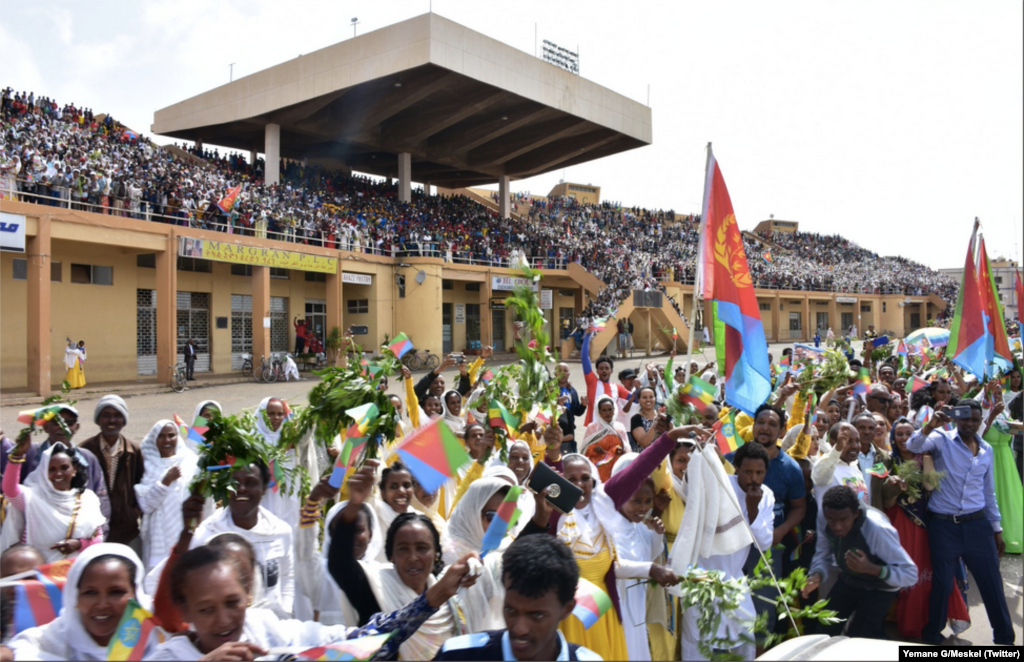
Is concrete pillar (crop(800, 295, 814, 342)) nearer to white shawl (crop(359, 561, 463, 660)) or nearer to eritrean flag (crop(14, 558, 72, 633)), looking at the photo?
white shawl (crop(359, 561, 463, 660))

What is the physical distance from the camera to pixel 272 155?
26.2m

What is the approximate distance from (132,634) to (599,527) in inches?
73.7

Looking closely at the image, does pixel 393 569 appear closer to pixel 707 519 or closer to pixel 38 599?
pixel 38 599

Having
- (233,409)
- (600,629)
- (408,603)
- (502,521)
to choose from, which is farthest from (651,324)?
(408,603)

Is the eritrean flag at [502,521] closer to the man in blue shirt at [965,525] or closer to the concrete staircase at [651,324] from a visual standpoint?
the man in blue shirt at [965,525]

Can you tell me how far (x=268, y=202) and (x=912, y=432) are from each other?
70.3 ft

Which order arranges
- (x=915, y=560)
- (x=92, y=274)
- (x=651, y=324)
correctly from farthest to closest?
(x=651, y=324) < (x=92, y=274) < (x=915, y=560)

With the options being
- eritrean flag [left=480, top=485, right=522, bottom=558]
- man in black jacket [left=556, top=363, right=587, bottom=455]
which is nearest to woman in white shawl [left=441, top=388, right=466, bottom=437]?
man in black jacket [left=556, top=363, right=587, bottom=455]

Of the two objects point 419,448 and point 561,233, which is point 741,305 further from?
point 561,233

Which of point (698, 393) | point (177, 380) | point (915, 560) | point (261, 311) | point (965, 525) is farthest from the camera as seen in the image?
point (261, 311)

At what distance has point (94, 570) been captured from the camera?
7.08ft

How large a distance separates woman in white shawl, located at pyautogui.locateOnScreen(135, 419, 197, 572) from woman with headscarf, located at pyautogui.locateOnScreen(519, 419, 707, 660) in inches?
82.0

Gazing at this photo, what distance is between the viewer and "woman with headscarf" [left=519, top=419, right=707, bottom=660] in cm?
Answer: 292

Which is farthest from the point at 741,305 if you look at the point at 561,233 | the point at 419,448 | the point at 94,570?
the point at 561,233
